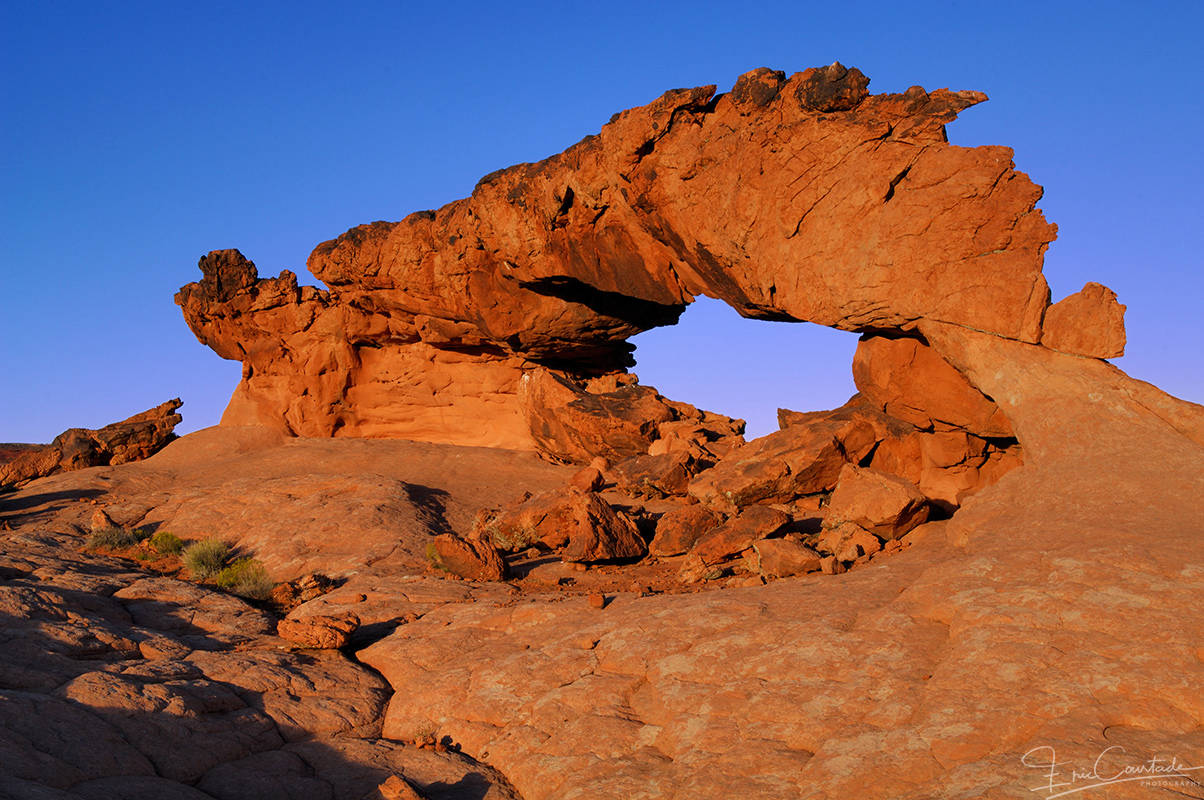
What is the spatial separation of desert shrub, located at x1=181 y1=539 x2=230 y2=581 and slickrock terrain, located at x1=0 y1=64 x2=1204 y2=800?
0.09 meters

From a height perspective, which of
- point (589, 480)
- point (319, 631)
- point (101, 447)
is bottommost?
point (319, 631)

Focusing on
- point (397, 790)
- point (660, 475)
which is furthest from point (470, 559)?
point (397, 790)

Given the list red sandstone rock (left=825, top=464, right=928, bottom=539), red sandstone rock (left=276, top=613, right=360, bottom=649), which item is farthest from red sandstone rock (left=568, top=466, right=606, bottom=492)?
red sandstone rock (left=276, top=613, right=360, bottom=649)

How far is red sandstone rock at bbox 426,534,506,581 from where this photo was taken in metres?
11.8

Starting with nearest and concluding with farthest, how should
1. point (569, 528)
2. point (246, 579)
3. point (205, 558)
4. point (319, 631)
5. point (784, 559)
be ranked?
1. point (319, 631)
2. point (784, 559)
3. point (246, 579)
4. point (569, 528)
5. point (205, 558)

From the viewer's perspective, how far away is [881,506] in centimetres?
1139

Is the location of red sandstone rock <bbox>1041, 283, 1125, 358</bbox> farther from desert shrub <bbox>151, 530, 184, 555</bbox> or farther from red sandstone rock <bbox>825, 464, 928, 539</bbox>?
desert shrub <bbox>151, 530, 184, 555</bbox>

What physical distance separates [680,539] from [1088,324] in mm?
6063

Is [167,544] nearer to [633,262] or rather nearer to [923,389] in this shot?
[633,262]

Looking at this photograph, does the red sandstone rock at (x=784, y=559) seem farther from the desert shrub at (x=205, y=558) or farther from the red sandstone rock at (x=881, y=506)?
the desert shrub at (x=205, y=558)

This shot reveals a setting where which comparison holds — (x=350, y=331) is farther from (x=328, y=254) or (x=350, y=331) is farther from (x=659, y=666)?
(x=659, y=666)

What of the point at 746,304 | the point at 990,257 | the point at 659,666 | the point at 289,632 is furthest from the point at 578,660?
the point at 746,304

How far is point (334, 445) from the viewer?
847 inches

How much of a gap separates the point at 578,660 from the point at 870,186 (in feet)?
26.4
